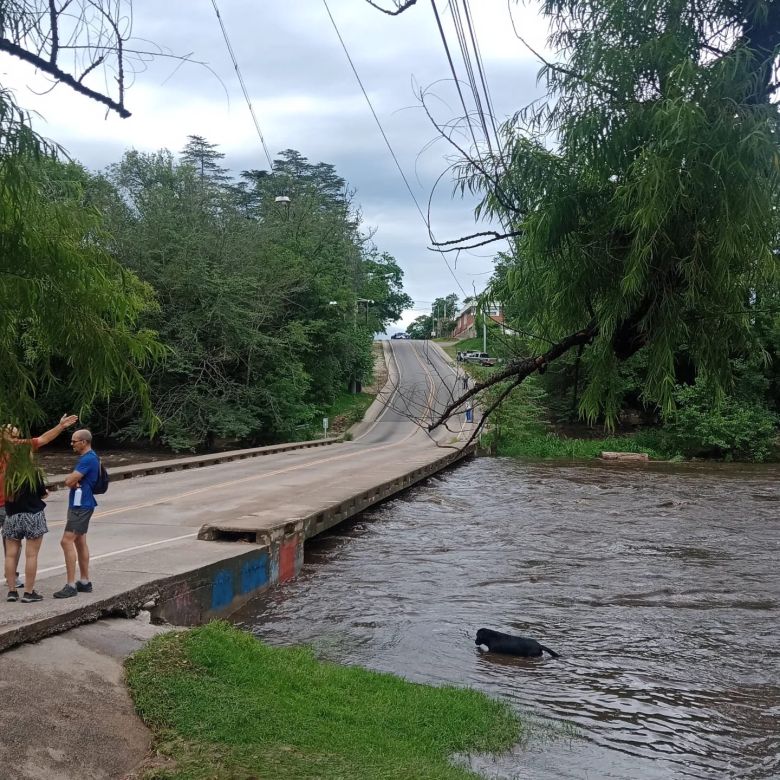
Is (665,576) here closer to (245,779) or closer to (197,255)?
(245,779)

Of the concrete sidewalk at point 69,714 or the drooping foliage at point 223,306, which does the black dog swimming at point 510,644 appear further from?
the drooping foliage at point 223,306

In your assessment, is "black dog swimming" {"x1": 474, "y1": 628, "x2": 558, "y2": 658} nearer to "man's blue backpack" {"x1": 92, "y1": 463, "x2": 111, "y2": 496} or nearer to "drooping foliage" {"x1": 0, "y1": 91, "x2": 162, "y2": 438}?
"man's blue backpack" {"x1": 92, "y1": 463, "x2": 111, "y2": 496}

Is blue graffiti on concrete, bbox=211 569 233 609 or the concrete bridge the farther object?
blue graffiti on concrete, bbox=211 569 233 609

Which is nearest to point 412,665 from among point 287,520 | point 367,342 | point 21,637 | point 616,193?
point 21,637

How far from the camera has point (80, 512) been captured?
845 centimetres

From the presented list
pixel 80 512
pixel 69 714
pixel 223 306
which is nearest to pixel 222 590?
pixel 80 512

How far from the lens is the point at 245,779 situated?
504 cm

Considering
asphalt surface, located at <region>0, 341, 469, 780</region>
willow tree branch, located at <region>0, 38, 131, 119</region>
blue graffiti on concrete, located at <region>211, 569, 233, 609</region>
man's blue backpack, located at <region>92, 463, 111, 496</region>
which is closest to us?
willow tree branch, located at <region>0, 38, 131, 119</region>

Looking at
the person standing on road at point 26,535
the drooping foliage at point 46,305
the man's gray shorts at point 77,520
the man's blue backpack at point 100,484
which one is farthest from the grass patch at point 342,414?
the drooping foliage at point 46,305

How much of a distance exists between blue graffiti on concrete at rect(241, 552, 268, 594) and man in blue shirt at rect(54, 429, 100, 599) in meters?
3.37

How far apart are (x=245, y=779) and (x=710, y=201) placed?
14.0 ft

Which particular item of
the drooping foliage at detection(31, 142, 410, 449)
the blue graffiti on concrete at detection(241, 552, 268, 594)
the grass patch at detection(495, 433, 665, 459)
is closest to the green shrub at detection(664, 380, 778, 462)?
the grass patch at detection(495, 433, 665, 459)

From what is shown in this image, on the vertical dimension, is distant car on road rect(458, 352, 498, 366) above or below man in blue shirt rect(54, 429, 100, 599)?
above

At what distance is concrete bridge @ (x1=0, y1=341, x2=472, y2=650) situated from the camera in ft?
22.7
